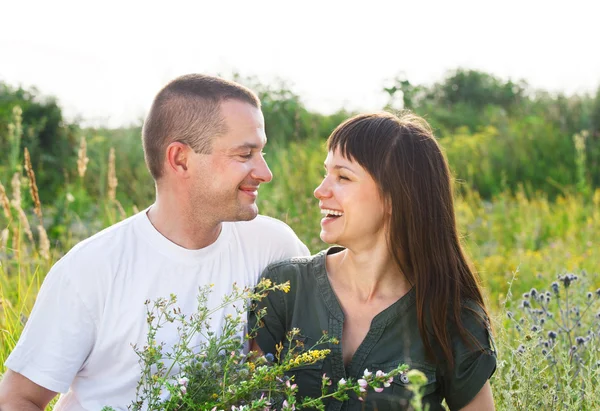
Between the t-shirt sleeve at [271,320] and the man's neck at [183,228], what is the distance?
31cm

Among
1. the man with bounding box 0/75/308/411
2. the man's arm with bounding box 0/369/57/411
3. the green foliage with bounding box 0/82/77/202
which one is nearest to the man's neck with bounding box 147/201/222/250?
the man with bounding box 0/75/308/411

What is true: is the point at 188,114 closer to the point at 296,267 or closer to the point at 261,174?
the point at 261,174

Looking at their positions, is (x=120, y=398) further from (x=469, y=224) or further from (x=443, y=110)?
(x=443, y=110)

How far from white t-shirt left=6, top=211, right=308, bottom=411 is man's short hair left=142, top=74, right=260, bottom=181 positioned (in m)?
0.33

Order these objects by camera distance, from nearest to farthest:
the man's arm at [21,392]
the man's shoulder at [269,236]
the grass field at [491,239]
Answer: the man's arm at [21,392] → the man's shoulder at [269,236] → the grass field at [491,239]

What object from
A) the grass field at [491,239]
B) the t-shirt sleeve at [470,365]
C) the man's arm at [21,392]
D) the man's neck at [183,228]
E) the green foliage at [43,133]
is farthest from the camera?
the green foliage at [43,133]

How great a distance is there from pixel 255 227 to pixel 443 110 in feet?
37.8

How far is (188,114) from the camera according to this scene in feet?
10.0

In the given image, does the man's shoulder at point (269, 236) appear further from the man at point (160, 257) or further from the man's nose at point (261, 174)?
the man's nose at point (261, 174)

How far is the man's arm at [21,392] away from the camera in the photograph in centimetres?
270

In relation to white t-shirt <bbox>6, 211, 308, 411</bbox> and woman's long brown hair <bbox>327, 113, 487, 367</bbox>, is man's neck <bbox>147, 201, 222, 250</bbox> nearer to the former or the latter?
white t-shirt <bbox>6, 211, 308, 411</bbox>

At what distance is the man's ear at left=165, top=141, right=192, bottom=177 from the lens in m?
3.04

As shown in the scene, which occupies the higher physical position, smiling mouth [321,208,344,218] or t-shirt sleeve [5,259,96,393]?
smiling mouth [321,208,344,218]

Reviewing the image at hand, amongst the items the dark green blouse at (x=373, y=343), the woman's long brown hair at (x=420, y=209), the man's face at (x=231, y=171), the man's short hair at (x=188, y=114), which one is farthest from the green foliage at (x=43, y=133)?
the woman's long brown hair at (x=420, y=209)
